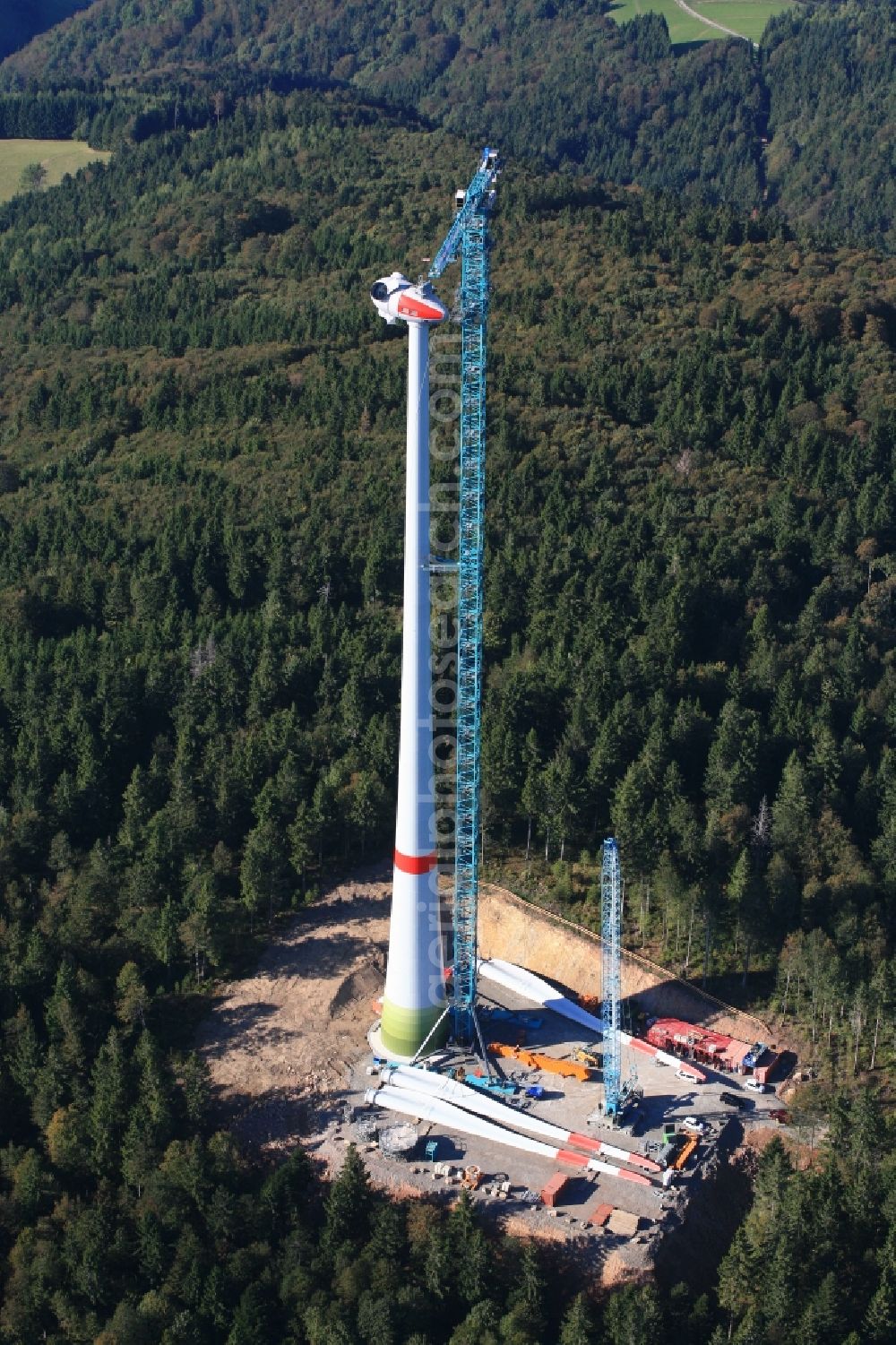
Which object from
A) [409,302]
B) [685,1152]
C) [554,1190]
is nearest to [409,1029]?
[554,1190]

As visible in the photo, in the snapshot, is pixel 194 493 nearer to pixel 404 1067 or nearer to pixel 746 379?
pixel 746 379

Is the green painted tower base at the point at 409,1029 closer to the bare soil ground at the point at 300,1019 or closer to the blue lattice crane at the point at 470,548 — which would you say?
the blue lattice crane at the point at 470,548

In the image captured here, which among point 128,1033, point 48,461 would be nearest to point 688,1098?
point 128,1033

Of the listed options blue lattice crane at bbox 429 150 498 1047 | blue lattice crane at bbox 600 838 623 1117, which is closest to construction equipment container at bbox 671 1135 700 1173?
blue lattice crane at bbox 600 838 623 1117

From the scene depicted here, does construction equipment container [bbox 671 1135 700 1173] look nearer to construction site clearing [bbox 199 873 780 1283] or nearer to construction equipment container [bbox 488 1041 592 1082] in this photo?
construction site clearing [bbox 199 873 780 1283]

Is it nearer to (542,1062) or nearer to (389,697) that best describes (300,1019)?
(542,1062)
